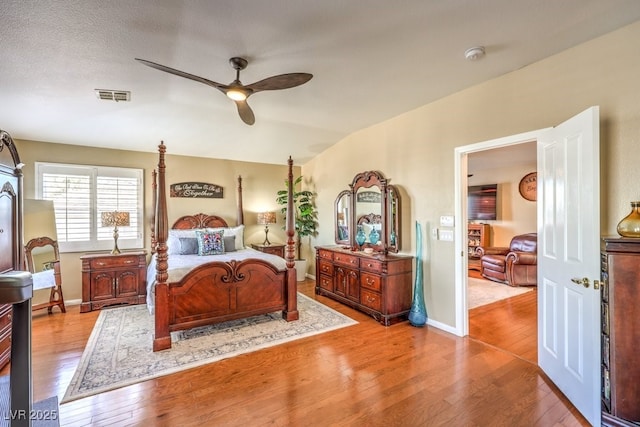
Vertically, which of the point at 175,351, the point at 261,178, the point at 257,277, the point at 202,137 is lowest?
the point at 175,351

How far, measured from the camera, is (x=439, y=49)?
2.54 m

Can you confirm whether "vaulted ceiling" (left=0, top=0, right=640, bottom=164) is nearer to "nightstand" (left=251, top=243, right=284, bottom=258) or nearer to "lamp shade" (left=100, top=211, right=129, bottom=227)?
"lamp shade" (left=100, top=211, right=129, bottom=227)

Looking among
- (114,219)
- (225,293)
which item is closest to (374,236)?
(225,293)

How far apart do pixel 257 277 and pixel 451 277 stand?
2353mm

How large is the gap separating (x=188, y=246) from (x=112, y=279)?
1.14m

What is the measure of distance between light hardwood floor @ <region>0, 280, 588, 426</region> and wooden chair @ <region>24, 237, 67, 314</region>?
969 millimetres

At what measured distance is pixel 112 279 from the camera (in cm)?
450

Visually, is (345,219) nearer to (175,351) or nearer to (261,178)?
(261,178)

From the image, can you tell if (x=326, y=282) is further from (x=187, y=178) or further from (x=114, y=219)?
(x=114, y=219)

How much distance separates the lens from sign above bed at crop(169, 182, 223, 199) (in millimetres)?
5469

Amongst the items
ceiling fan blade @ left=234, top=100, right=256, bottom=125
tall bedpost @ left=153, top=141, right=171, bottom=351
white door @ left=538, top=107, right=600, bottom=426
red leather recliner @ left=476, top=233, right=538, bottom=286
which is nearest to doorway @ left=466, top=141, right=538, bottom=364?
red leather recliner @ left=476, top=233, right=538, bottom=286

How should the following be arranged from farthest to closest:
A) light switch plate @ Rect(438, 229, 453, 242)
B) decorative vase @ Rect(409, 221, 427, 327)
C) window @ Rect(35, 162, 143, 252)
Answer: window @ Rect(35, 162, 143, 252)
decorative vase @ Rect(409, 221, 427, 327)
light switch plate @ Rect(438, 229, 453, 242)

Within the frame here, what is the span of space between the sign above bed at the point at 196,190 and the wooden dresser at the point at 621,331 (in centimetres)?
552

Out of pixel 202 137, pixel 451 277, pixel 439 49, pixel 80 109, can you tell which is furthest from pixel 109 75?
pixel 451 277
